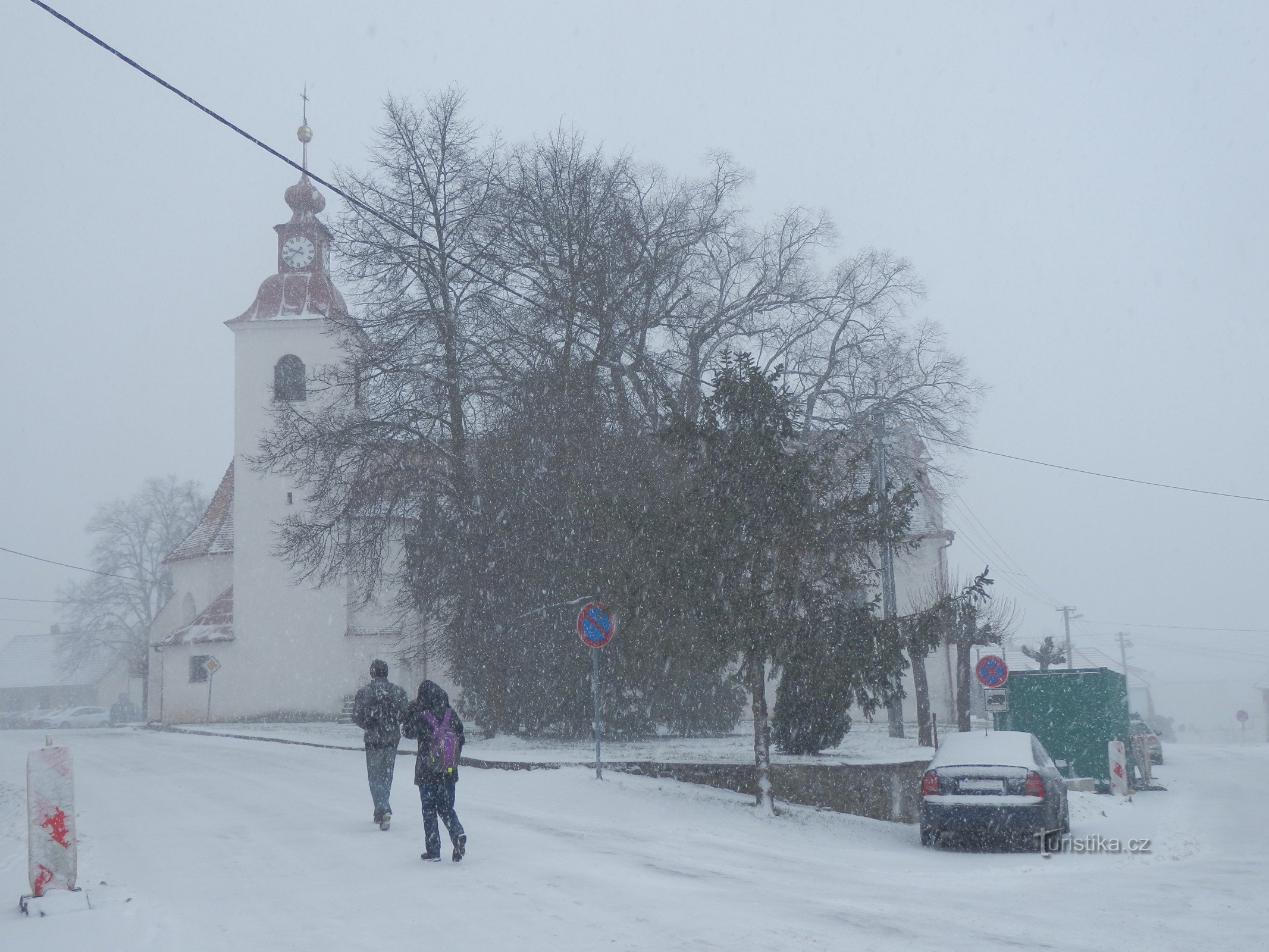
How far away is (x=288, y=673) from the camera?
41.0m

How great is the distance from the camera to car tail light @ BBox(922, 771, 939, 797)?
1346 cm

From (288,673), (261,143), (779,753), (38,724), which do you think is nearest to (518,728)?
(779,753)

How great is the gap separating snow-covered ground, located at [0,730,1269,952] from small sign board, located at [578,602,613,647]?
1.91m

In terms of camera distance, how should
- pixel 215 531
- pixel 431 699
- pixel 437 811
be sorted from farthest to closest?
pixel 215 531 → pixel 431 699 → pixel 437 811

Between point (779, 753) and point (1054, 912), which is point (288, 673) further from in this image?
point (1054, 912)

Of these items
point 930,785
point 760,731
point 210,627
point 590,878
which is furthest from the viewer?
point 210,627

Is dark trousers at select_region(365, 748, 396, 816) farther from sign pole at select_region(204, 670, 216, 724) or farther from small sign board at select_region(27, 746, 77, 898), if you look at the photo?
sign pole at select_region(204, 670, 216, 724)

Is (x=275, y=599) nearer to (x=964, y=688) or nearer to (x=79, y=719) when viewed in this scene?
(x=964, y=688)

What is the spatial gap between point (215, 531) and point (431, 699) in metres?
39.7

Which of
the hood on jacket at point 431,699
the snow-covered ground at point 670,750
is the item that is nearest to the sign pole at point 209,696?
the snow-covered ground at point 670,750

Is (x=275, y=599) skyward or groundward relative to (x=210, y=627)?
skyward

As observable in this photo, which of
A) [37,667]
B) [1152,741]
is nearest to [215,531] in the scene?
[1152,741]

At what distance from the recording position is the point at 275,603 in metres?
41.4

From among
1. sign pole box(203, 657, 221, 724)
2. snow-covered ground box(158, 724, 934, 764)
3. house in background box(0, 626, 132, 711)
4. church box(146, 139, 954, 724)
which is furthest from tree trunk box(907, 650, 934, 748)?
house in background box(0, 626, 132, 711)
